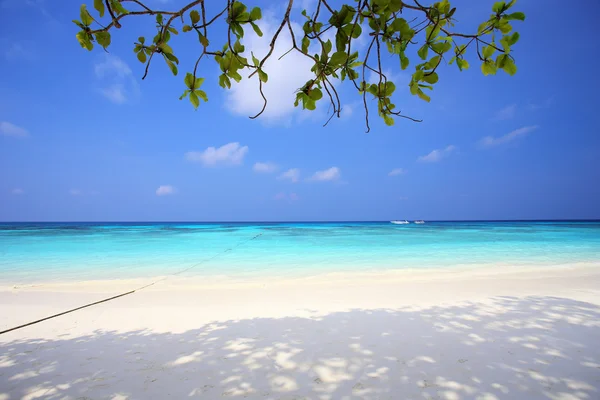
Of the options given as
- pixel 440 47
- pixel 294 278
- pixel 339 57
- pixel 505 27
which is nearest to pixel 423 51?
pixel 440 47

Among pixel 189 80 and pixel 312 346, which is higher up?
pixel 189 80

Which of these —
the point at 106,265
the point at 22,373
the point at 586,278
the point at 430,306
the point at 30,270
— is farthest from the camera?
the point at 106,265

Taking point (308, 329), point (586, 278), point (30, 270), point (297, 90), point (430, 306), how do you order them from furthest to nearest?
point (30, 270), point (586, 278), point (430, 306), point (308, 329), point (297, 90)

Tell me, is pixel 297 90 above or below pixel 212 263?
above

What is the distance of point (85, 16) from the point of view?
1.01 metres

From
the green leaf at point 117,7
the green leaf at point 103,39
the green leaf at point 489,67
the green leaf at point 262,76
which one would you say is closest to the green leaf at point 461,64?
the green leaf at point 489,67

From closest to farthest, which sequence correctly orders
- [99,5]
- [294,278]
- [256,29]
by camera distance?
1. [99,5]
2. [256,29]
3. [294,278]

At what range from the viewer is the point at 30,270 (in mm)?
A: 7695

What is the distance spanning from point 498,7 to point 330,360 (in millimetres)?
2512

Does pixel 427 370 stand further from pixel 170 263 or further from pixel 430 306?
pixel 170 263

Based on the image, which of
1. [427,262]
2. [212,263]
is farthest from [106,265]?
[427,262]

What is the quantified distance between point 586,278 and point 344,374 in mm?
6856

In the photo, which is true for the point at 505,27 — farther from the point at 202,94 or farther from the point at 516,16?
the point at 202,94

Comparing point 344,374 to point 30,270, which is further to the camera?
point 30,270
